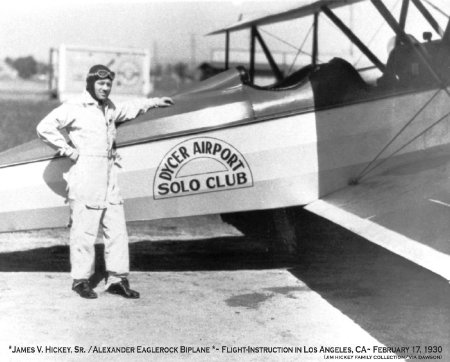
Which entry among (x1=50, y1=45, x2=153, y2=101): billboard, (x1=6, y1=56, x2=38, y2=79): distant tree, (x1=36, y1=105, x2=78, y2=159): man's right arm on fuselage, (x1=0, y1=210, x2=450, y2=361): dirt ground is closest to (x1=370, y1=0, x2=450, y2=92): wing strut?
(x1=0, y1=210, x2=450, y2=361): dirt ground

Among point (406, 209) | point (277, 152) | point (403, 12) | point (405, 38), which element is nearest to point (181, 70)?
point (403, 12)

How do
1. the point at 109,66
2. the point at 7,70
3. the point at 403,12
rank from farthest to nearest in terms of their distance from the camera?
the point at 7,70 < the point at 109,66 < the point at 403,12

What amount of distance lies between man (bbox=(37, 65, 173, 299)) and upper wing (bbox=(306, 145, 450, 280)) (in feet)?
5.71

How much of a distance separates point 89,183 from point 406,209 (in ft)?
8.00

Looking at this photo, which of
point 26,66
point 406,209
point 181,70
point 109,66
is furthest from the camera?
point 26,66

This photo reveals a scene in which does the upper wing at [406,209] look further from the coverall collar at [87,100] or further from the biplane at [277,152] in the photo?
the coverall collar at [87,100]

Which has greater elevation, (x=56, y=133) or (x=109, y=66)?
(x=109, y=66)

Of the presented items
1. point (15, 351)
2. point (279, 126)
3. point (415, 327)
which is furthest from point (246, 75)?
point (15, 351)

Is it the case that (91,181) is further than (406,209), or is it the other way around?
(91,181)

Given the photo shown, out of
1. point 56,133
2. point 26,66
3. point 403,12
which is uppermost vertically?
point 26,66

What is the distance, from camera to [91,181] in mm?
4867

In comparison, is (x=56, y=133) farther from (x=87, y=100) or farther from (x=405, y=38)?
(x=405, y=38)

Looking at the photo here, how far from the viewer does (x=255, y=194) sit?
5465 millimetres

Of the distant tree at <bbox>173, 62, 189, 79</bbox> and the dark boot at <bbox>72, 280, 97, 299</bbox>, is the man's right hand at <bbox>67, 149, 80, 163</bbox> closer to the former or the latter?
the dark boot at <bbox>72, 280, 97, 299</bbox>
